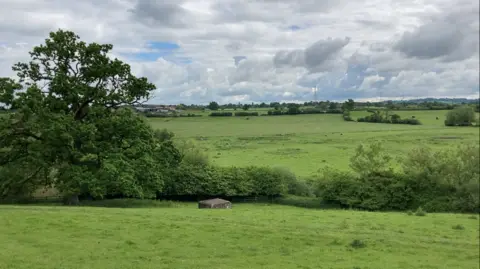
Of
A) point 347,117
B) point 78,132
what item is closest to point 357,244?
point 78,132

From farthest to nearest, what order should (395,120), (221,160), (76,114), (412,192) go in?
(395,120), (221,160), (412,192), (76,114)

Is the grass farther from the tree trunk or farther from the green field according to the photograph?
the green field

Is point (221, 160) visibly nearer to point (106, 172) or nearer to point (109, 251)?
point (106, 172)

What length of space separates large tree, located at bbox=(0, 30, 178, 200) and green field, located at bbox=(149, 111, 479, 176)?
1720 inches

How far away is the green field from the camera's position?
97562 mm

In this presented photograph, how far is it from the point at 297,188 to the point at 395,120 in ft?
359

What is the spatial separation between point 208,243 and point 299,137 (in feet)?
368

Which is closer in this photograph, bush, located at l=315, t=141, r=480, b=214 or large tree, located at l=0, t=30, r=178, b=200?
large tree, located at l=0, t=30, r=178, b=200

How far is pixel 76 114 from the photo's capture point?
39.7 meters

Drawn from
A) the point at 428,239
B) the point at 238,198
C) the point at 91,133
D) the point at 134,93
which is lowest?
the point at 238,198

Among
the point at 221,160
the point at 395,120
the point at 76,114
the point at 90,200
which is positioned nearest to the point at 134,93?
the point at 76,114

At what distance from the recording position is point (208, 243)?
72.6ft

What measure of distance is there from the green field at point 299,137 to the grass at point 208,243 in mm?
51255

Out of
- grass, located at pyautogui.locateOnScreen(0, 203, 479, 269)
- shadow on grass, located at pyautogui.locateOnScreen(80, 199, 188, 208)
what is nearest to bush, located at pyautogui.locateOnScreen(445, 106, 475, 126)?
shadow on grass, located at pyautogui.locateOnScreen(80, 199, 188, 208)
